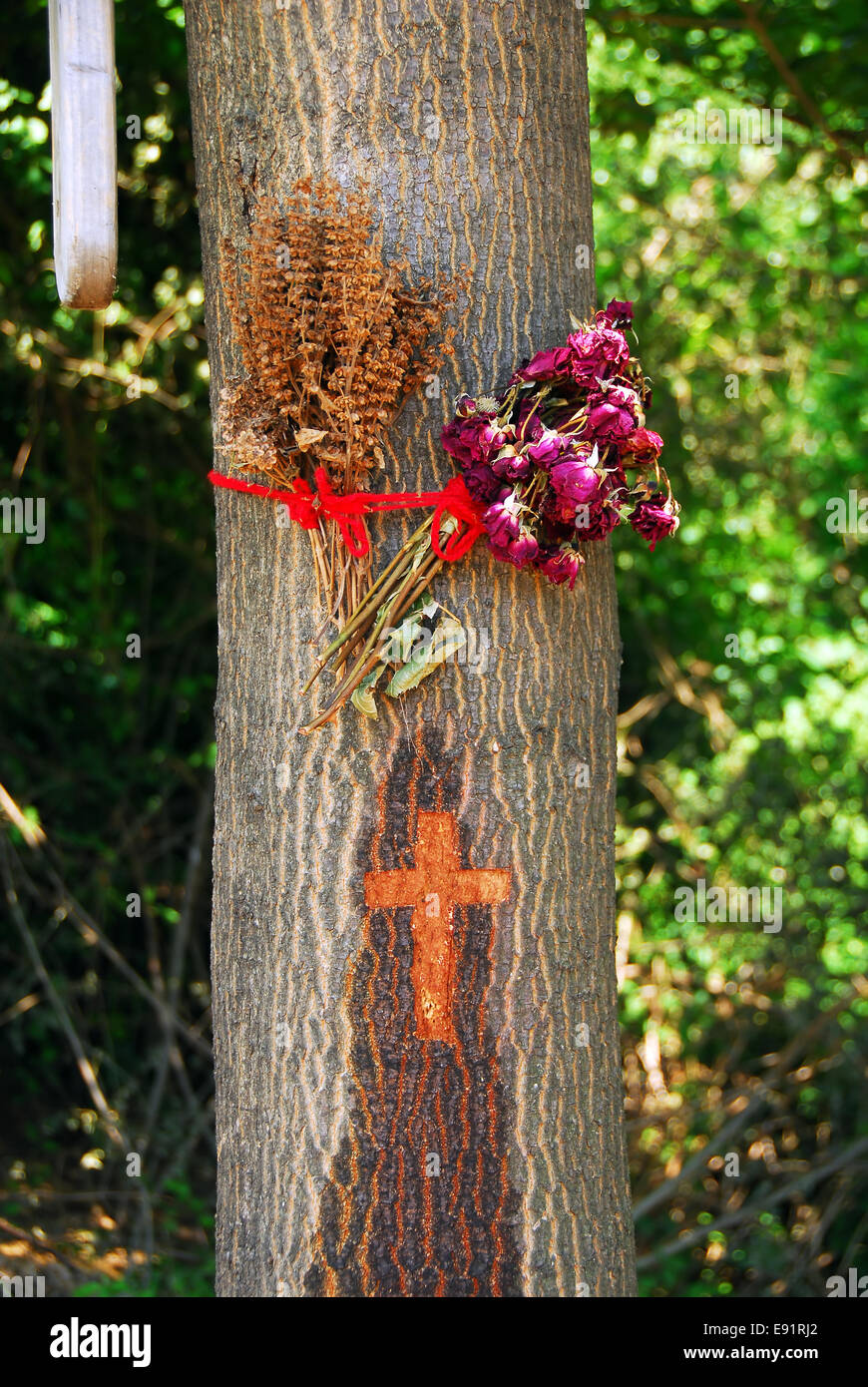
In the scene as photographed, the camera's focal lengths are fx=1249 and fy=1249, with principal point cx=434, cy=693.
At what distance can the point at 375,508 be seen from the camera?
64.7 inches

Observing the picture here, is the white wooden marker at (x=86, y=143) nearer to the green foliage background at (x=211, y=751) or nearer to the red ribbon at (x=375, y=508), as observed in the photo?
the red ribbon at (x=375, y=508)

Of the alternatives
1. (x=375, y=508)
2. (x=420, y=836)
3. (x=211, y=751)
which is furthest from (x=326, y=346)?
(x=211, y=751)

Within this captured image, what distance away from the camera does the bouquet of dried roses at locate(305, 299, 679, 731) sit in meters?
1.60

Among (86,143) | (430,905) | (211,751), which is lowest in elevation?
(430,905)

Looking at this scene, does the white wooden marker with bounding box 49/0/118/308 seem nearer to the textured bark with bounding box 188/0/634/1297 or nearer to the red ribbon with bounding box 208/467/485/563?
the textured bark with bounding box 188/0/634/1297

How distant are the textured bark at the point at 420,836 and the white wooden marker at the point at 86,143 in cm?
18

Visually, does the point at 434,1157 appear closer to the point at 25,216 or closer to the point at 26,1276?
the point at 26,1276

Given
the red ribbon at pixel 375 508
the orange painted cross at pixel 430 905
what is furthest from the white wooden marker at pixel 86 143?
the orange painted cross at pixel 430 905

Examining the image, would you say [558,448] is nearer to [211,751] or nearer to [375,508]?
[375,508]

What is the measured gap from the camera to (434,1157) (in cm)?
162

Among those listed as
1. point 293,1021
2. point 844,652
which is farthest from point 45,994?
point 844,652

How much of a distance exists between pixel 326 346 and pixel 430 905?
74 cm

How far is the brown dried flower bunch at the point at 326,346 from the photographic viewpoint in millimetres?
1585

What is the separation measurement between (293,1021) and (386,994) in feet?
0.44
